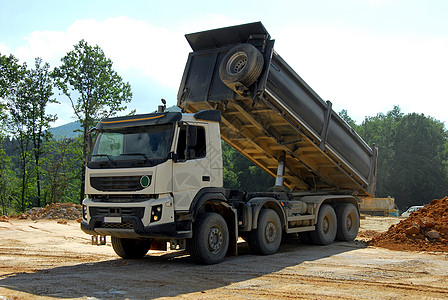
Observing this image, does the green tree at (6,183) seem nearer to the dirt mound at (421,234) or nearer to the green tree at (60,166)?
the green tree at (60,166)

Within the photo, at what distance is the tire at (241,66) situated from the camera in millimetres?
9609

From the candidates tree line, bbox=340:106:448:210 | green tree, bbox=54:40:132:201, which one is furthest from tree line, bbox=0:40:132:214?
tree line, bbox=340:106:448:210

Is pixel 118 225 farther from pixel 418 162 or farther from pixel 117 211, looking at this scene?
pixel 418 162

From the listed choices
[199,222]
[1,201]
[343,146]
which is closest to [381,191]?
[1,201]

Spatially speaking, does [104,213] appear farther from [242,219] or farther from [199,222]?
[242,219]

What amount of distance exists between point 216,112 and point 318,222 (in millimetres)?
4651

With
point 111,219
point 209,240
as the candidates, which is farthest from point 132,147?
point 209,240

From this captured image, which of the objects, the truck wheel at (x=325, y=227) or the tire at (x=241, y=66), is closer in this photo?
the tire at (x=241, y=66)

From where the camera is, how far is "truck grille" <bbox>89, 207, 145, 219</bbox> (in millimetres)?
8219

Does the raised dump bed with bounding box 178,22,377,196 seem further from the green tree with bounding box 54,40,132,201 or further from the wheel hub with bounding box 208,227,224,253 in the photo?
the green tree with bounding box 54,40,132,201

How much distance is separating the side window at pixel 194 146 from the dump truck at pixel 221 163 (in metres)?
0.02

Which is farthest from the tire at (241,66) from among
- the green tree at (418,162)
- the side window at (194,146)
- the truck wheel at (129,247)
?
the green tree at (418,162)

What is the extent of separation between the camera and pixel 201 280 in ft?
24.8

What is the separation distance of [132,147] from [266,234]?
3729mm
